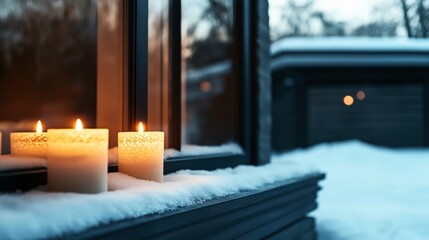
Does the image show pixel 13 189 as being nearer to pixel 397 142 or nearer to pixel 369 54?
pixel 369 54

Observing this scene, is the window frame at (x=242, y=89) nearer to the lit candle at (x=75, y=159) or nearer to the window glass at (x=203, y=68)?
the lit candle at (x=75, y=159)

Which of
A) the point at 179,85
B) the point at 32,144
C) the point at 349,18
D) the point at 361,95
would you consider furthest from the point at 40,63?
the point at 361,95

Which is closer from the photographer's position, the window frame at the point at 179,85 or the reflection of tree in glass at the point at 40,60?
the window frame at the point at 179,85

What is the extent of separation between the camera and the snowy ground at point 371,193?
8.48 ft

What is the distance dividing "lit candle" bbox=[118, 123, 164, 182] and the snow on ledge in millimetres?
36

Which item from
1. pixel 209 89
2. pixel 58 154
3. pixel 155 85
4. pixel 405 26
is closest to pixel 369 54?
pixel 209 89

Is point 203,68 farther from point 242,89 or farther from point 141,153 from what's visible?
point 141,153

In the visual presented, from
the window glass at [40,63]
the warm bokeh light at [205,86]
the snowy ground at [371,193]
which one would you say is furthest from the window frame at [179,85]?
the warm bokeh light at [205,86]

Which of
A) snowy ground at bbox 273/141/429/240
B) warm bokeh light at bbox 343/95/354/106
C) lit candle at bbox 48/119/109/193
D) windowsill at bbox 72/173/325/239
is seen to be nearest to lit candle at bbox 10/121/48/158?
lit candle at bbox 48/119/109/193

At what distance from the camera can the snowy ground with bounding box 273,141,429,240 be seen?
258 centimetres

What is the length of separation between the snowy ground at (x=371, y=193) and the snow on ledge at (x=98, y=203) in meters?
1.37

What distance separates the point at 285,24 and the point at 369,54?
4.20 ft

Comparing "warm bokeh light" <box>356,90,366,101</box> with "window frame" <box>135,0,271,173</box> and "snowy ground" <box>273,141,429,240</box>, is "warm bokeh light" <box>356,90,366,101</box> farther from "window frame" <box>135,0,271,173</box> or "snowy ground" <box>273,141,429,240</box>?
"window frame" <box>135,0,271,173</box>

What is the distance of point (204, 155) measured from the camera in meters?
1.91
